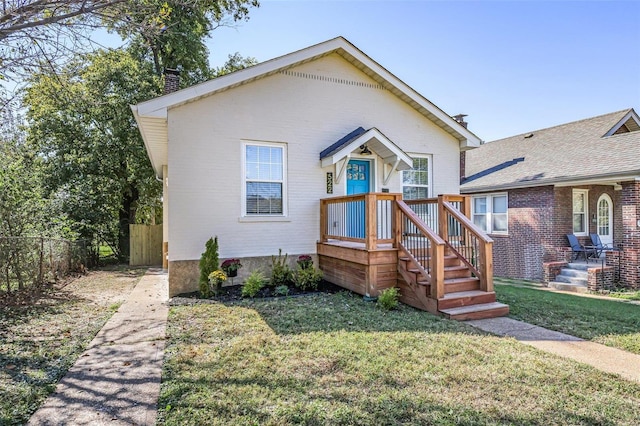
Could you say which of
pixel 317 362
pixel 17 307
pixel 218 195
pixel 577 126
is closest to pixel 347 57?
pixel 218 195

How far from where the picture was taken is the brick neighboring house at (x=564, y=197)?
10.6 metres

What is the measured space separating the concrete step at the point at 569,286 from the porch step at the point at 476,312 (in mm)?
6648

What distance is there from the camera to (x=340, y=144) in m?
9.01

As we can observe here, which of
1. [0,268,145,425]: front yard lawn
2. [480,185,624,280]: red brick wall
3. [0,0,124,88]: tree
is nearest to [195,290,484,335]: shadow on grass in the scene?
[0,268,145,425]: front yard lawn

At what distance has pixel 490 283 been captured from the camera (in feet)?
21.5

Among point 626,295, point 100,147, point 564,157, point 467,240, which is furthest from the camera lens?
point 100,147

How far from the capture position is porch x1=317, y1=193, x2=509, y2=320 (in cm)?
616

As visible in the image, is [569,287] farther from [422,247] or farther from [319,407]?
[319,407]

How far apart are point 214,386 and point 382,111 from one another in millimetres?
8350

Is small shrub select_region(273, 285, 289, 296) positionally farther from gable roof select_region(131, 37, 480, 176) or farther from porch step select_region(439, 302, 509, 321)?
gable roof select_region(131, 37, 480, 176)

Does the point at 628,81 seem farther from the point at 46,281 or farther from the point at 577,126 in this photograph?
the point at 46,281

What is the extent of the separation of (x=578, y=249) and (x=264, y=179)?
36.1 feet

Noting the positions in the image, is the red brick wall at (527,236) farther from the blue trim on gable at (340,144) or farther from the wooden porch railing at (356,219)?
the wooden porch railing at (356,219)

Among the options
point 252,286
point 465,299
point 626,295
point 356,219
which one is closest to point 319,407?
point 465,299
